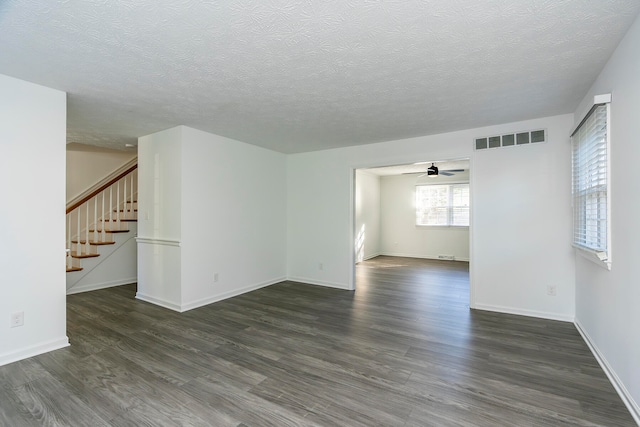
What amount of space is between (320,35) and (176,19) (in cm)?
85

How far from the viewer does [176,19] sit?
1.77 meters

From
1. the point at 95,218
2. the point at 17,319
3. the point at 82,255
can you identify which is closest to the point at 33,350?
the point at 17,319

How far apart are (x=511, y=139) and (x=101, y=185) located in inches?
283

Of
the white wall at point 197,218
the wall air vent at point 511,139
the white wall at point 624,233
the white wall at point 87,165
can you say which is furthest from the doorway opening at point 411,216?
the white wall at point 87,165

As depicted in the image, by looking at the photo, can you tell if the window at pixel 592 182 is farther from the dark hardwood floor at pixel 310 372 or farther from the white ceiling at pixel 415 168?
the white ceiling at pixel 415 168

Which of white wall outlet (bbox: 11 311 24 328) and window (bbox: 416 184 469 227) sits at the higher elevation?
window (bbox: 416 184 469 227)

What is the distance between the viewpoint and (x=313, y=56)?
7.18 feet

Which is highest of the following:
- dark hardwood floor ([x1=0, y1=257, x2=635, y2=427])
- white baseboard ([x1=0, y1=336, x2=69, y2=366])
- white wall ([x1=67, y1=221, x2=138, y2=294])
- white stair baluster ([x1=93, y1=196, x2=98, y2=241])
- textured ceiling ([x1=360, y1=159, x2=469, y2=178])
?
textured ceiling ([x1=360, y1=159, x2=469, y2=178])

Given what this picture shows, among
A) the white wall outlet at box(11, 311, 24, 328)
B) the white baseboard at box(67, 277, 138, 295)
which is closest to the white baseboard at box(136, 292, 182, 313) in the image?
the white baseboard at box(67, 277, 138, 295)

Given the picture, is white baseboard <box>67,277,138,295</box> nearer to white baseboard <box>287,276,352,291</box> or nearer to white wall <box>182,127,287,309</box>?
white wall <box>182,127,287,309</box>

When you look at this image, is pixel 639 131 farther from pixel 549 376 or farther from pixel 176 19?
pixel 176 19

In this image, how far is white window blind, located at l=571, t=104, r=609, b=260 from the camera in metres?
2.36

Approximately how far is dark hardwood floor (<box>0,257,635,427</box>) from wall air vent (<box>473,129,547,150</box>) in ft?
7.05

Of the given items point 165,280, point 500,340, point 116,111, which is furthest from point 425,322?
point 116,111
